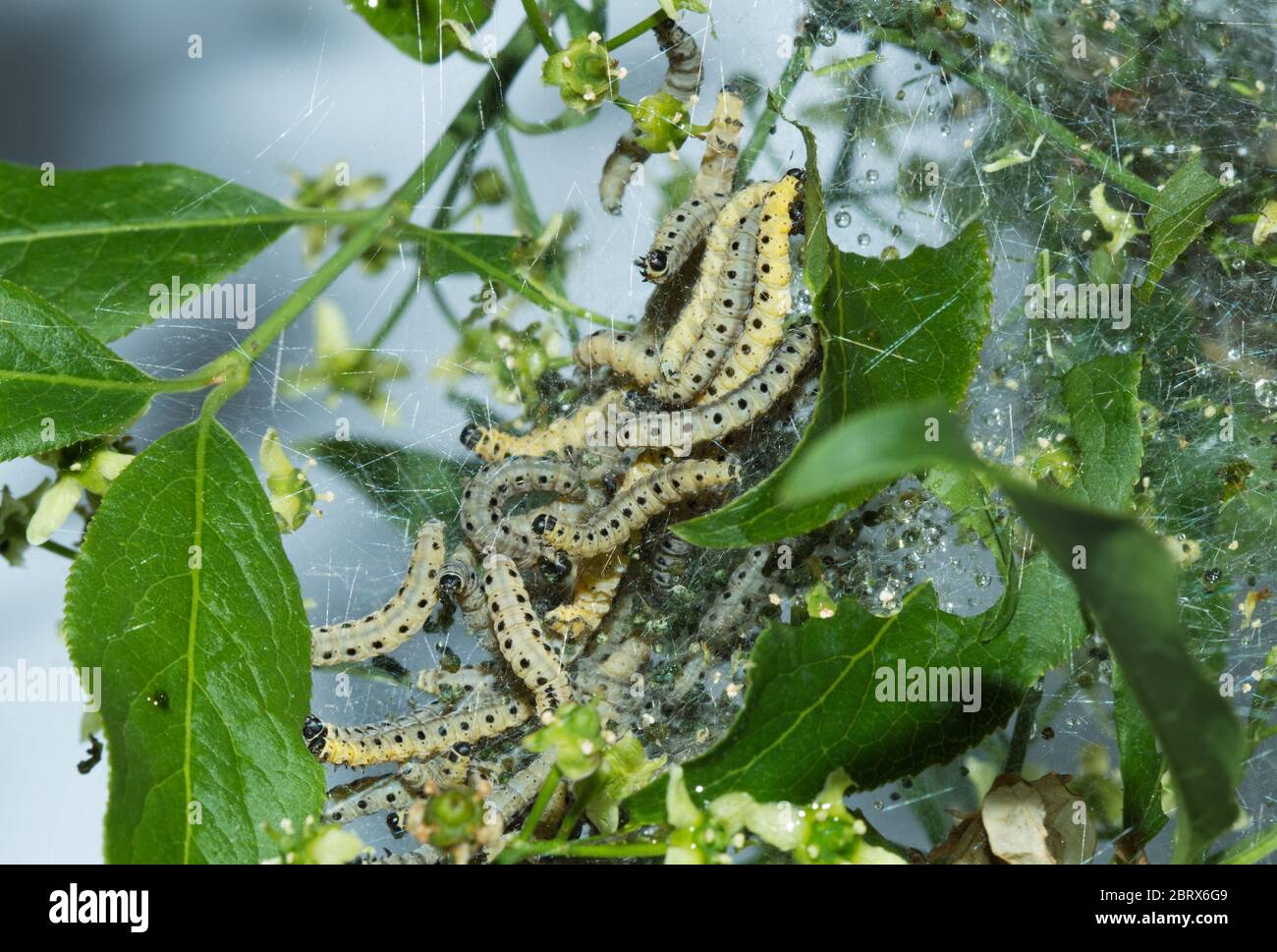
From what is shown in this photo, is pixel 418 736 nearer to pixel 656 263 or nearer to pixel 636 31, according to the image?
pixel 656 263

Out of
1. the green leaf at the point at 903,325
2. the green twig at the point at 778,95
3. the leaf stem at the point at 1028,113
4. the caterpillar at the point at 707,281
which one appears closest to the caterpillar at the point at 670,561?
the caterpillar at the point at 707,281

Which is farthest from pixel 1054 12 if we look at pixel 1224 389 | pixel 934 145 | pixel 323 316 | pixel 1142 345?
pixel 323 316

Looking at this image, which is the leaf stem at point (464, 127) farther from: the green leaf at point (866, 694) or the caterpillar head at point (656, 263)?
the green leaf at point (866, 694)

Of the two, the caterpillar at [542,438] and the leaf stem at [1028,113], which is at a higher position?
the leaf stem at [1028,113]

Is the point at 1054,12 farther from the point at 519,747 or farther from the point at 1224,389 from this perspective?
the point at 519,747

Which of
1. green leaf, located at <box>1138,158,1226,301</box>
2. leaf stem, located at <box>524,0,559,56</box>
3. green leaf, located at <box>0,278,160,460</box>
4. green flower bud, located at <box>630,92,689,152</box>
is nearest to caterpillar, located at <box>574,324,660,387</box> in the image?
green flower bud, located at <box>630,92,689,152</box>

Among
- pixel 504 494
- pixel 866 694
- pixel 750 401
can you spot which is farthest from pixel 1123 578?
pixel 504 494
